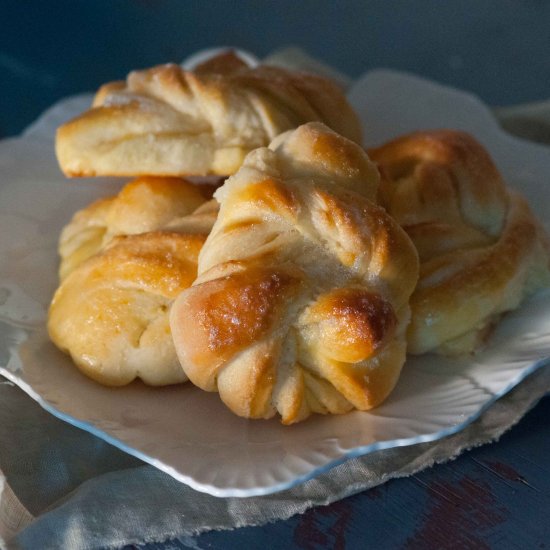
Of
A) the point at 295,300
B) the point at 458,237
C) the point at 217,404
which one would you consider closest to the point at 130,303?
the point at 217,404

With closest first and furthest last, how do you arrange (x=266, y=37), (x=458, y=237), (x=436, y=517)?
(x=436, y=517)
(x=458, y=237)
(x=266, y=37)

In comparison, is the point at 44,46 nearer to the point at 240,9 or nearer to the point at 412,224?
the point at 240,9

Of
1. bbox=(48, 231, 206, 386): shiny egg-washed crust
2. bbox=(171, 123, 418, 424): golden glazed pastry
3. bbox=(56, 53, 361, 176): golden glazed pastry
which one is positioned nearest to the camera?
bbox=(171, 123, 418, 424): golden glazed pastry

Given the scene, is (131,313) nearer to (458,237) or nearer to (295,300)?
(295,300)

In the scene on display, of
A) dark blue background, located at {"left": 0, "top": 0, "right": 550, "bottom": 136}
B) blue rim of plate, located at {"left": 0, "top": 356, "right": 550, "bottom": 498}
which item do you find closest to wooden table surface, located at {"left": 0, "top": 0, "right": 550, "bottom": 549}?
dark blue background, located at {"left": 0, "top": 0, "right": 550, "bottom": 136}

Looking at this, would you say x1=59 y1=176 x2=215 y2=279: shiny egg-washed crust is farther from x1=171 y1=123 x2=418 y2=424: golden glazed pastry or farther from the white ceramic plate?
x1=171 y1=123 x2=418 y2=424: golden glazed pastry

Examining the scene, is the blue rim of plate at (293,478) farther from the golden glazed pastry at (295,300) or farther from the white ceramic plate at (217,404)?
the golden glazed pastry at (295,300)
